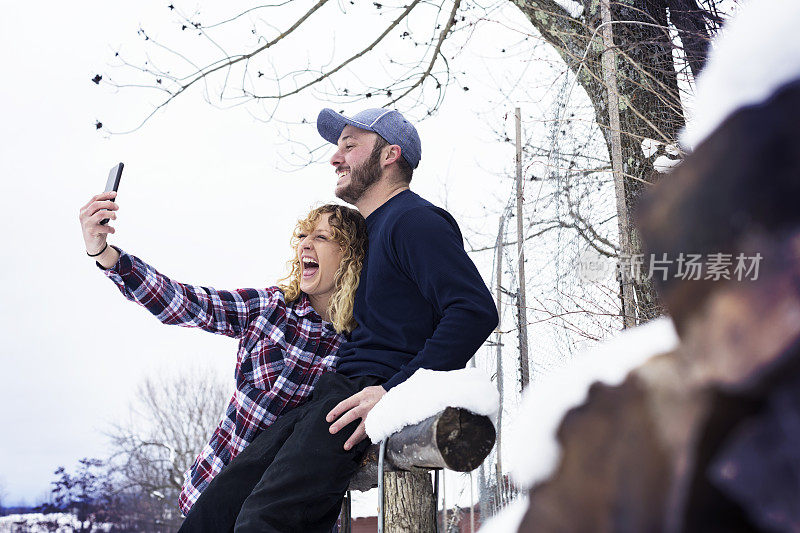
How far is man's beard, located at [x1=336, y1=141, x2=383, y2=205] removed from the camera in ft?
7.16

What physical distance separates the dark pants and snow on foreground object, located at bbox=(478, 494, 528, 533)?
147cm

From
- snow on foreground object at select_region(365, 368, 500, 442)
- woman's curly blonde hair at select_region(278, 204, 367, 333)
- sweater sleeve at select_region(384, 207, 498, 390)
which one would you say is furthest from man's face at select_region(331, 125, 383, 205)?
snow on foreground object at select_region(365, 368, 500, 442)

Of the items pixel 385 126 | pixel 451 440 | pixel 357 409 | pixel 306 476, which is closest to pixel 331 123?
pixel 385 126

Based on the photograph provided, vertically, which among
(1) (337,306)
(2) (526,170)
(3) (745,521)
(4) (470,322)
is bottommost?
(3) (745,521)

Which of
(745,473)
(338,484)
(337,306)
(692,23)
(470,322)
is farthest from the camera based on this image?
(692,23)

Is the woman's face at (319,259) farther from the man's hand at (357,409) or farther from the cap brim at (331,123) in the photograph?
the man's hand at (357,409)

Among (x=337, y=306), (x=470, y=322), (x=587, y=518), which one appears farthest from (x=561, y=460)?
(x=337, y=306)

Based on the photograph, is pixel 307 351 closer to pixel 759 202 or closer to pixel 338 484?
pixel 338 484

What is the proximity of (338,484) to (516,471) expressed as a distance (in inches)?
61.3

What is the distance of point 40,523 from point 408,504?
39.6 feet

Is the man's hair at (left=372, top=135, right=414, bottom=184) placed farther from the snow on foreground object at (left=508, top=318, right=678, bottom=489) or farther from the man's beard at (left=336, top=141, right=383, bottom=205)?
the snow on foreground object at (left=508, top=318, right=678, bottom=489)

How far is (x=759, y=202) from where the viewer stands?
21 centimetres

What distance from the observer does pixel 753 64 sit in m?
0.23

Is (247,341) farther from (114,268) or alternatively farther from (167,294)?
(114,268)
